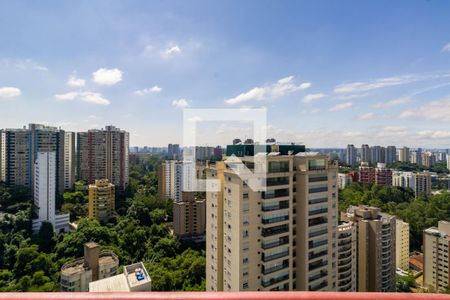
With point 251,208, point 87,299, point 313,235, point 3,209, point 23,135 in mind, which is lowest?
point 3,209

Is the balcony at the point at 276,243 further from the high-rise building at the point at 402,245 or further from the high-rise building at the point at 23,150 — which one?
the high-rise building at the point at 23,150

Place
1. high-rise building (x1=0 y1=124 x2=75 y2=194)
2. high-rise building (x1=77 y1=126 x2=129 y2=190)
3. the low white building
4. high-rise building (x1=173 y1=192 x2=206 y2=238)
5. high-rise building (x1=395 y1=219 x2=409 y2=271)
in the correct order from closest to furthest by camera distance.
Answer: the low white building < high-rise building (x1=395 y1=219 x2=409 y2=271) < high-rise building (x1=173 y1=192 x2=206 y2=238) < high-rise building (x1=0 y1=124 x2=75 y2=194) < high-rise building (x1=77 y1=126 x2=129 y2=190)

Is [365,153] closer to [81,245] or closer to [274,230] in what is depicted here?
[81,245]

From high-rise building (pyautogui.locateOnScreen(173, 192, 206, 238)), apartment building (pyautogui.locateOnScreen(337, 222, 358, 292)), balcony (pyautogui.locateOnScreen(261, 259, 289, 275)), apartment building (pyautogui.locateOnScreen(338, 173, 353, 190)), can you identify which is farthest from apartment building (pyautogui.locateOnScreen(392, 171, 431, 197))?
balcony (pyautogui.locateOnScreen(261, 259, 289, 275))

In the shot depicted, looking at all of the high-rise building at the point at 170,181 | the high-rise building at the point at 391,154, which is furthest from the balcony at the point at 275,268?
the high-rise building at the point at 391,154

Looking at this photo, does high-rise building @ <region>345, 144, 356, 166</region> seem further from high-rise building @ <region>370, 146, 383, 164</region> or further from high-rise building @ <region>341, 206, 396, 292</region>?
high-rise building @ <region>341, 206, 396, 292</region>

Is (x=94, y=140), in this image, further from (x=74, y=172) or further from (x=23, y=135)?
(x=23, y=135)

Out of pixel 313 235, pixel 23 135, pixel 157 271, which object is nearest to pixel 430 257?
pixel 313 235
